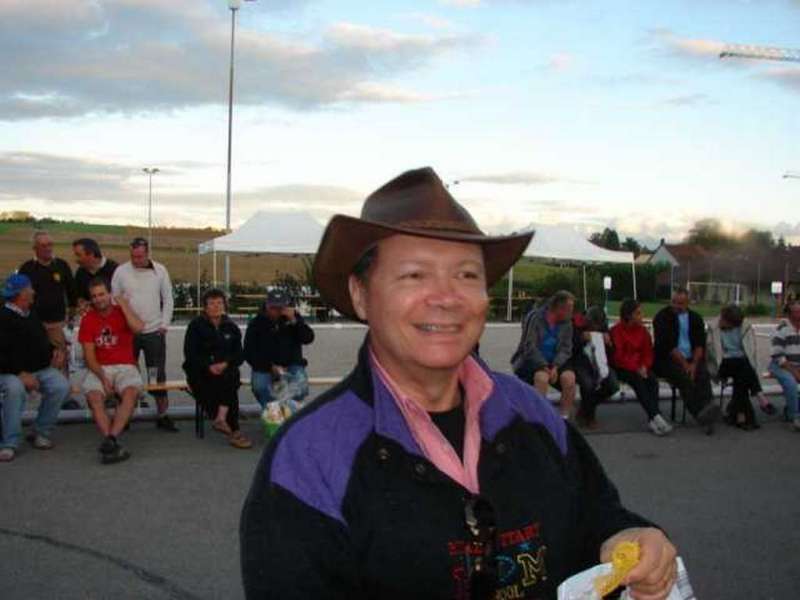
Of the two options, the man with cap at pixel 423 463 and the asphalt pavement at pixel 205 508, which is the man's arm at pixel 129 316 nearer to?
the asphalt pavement at pixel 205 508

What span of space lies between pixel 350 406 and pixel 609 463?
20.9 feet

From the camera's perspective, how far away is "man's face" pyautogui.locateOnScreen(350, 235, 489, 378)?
1.98m

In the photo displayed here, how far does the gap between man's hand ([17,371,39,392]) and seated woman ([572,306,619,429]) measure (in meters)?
5.37

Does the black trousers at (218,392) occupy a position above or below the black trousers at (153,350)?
below

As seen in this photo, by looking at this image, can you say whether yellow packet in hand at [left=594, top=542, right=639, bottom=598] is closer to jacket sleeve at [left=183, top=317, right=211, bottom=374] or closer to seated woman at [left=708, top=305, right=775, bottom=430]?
jacket sleeve at [left=183, top=317, right=211, bottom=374]

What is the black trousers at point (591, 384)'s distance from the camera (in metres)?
9.20

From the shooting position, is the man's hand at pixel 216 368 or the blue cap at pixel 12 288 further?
the man's hand at pixel 216 368

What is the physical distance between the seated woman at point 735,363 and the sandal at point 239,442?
5.23 meters

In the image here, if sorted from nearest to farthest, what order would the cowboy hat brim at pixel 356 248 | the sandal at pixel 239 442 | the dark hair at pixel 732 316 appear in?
1. the cowboy hat brim at pixel 356 248
2. the sandal at pixel 239 442
3. the dark hair at pixel 732 316

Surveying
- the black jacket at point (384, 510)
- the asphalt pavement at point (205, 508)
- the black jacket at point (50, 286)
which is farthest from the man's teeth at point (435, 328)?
the black jacket at point (50, 286)

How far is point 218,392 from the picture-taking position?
8.27m

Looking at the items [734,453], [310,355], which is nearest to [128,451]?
[734,453]

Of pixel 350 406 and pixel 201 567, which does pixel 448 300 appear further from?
pixel 201 567

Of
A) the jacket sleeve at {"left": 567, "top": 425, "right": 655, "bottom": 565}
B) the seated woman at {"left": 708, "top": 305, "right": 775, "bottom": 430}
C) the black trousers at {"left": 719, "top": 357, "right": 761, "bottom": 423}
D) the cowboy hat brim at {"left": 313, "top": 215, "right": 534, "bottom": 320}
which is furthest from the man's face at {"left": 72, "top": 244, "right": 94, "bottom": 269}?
the jacket sleeve at {"left": 567, "top": 425, "right": 655, "bottom": 565}
